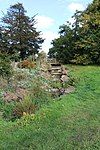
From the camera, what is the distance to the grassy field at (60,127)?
8898mm

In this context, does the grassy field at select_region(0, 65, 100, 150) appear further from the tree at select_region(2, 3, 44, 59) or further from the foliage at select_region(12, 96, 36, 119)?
the tree at select_region(2, 3, 44, 59)

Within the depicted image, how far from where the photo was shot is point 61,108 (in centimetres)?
1126

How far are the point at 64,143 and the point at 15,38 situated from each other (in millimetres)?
15208

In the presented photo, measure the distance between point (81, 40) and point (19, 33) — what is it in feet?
16.5

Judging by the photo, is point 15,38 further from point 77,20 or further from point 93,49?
point 93,49

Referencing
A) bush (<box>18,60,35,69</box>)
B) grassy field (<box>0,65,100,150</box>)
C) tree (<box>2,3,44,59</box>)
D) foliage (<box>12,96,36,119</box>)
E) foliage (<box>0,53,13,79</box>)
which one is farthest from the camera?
tree (<box>2,3,44,59</box>)

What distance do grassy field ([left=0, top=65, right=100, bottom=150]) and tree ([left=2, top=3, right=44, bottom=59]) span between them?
1125 cm

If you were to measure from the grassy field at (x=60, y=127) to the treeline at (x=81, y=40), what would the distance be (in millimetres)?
6484

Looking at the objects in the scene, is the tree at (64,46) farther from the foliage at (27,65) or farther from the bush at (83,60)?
the foliage at (27,65)

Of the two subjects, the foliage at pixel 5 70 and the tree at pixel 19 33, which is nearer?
the foliage at pixel 5 70

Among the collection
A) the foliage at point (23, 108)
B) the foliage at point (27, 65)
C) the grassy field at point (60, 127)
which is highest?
the foliage at point (27, 65)

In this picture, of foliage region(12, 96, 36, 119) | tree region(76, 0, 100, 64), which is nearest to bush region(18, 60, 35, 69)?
tree region(76, 0, 100, 64)

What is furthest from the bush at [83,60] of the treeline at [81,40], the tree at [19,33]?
the tree at [19,33]

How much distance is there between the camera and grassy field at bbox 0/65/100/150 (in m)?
8.90
